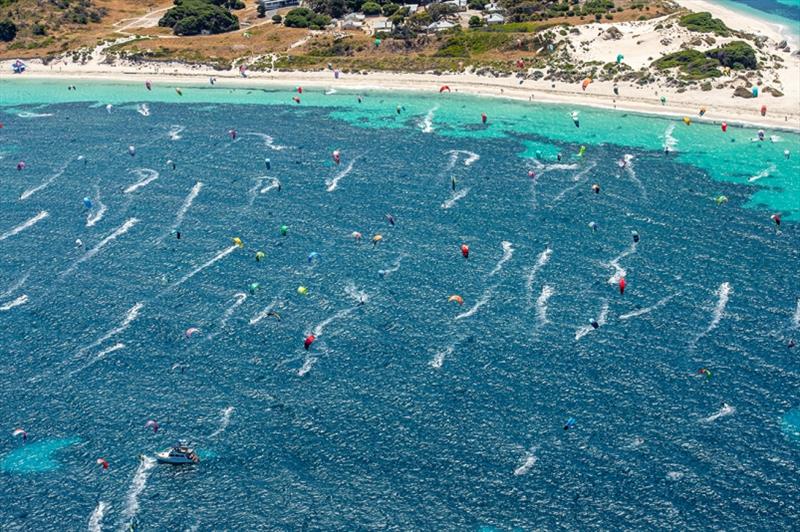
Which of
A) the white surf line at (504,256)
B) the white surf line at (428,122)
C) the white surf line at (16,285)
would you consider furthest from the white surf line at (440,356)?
the white surf line at (428,122)

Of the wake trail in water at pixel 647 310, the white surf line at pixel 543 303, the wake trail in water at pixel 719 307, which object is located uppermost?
the white surf line at pixel 543 303

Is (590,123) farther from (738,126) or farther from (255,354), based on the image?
(255,354)

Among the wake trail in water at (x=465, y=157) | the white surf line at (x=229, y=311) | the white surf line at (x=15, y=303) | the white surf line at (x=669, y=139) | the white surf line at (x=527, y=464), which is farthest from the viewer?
the white surf line at (x=669, y=139)

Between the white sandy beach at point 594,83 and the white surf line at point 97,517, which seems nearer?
the white surf line at point 97,517

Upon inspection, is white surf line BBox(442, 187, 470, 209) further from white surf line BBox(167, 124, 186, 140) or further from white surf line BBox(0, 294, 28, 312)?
white surf line BBox(0, 294, 28, 312)

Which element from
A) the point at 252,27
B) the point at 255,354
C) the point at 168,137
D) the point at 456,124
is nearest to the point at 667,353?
the point at 255,354

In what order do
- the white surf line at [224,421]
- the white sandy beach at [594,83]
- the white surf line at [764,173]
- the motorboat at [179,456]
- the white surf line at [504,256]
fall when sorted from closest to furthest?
the motorboat at [179,456] → the white surf line at [224,421] → the white surf line at [504,256] → the white surf line at [764,173] → the white sandy beach at [594,83]

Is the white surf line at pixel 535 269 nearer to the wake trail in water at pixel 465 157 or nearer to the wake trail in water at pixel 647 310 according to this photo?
the wake trail in water at pixel 647 310

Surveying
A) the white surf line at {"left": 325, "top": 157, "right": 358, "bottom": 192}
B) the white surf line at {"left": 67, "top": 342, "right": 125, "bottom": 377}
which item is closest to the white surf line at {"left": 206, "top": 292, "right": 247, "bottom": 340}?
the white surf line at {"left": 67, "top": 342, "right": 125, "bottom": 377}
